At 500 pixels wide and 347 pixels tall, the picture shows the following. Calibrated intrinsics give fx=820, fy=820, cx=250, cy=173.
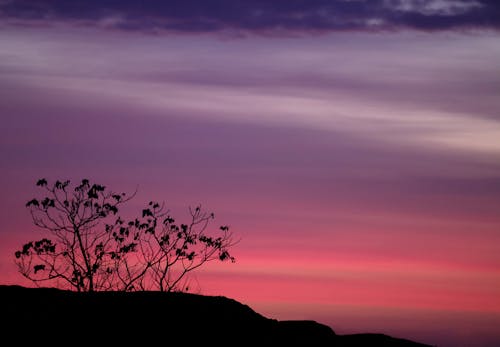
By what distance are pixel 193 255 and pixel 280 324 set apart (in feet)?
30.1

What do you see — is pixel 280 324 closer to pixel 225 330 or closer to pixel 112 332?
pixel 225 330

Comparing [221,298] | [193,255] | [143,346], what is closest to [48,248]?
[193,255]

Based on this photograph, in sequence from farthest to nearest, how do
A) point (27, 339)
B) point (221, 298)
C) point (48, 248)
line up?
point (48, 248) < point (221, 298) < point (27, 339)

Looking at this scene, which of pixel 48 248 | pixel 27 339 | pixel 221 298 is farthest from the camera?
pixel 48 248

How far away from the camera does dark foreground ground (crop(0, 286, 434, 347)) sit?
26781mm

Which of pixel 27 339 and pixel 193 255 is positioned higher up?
pixel 193 255

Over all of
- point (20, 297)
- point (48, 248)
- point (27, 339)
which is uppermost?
point (48, 248)

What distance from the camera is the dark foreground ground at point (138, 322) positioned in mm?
26781

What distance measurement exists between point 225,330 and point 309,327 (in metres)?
4.95

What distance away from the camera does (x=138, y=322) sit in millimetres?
28234

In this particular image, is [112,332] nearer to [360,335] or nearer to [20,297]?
[20,297]

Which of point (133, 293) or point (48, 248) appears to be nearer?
point (133, 293)

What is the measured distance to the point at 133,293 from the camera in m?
30.8

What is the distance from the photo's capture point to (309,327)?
32812 millimetres
